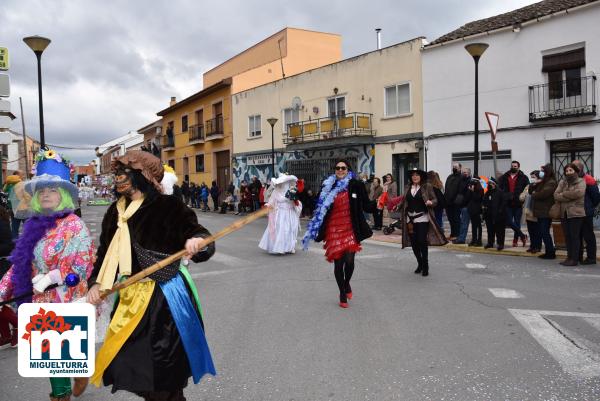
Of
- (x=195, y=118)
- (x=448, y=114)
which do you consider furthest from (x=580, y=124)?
(x=195, y=118)

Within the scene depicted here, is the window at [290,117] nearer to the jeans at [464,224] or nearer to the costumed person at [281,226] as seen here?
the jeans at [464,224]

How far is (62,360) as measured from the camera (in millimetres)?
2438

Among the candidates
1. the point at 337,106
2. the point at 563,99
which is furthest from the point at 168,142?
the point at 563,99

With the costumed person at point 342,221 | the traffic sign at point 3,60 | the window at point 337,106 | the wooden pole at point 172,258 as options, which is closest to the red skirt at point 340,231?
the costumed person at point 342,221

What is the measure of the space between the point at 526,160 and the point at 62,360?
15.4m

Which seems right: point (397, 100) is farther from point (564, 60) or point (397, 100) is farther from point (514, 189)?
point (514, 189)

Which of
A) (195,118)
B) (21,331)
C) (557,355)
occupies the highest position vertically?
(195,118)

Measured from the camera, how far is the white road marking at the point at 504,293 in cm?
661

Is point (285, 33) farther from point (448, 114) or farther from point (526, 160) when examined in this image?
point (526, 160)

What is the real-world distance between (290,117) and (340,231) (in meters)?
20.0

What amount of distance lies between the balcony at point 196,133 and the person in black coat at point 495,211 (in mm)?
26042

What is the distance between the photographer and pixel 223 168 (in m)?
32.7

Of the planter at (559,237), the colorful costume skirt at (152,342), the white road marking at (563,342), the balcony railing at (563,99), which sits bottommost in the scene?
the white road marking at (563,342)

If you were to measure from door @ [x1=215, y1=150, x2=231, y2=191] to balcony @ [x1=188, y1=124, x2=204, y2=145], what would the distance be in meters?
2.08
